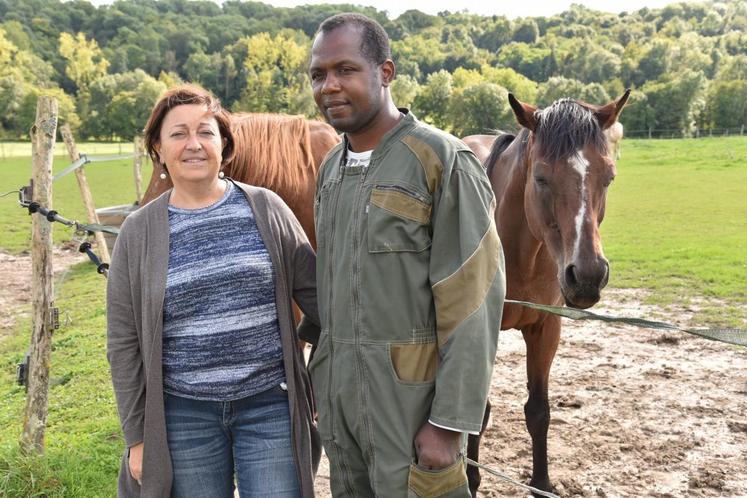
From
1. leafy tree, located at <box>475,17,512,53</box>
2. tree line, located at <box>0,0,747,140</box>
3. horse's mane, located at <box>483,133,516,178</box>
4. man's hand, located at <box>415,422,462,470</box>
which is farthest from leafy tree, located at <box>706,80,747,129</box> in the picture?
leafy tree, located at <box>475,17,512,53</box>

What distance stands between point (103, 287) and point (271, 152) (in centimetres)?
662

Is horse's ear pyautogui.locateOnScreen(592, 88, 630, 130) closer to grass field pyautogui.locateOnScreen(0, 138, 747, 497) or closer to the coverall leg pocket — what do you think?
the coverall leg pocket

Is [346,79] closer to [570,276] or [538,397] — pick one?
[570,276]

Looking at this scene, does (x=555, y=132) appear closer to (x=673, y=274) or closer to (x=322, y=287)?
(x=322, y=287)

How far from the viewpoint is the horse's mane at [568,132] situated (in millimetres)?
2486

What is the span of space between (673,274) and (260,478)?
26.7 feet

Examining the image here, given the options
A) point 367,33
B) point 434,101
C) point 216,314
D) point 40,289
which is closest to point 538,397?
point 216,314

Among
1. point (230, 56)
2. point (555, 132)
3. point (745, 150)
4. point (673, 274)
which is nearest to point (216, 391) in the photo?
point (555, 132)

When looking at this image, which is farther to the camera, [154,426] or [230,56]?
[230,56]

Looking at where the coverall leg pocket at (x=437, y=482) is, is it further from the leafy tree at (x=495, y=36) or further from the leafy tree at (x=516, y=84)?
the leafy tree at (x=495, y=36)

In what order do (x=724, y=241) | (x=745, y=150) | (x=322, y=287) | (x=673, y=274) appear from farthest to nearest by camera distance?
(x=745, y=150), (x=724, y=241), (x=673, y=274), (x=322, y=287)

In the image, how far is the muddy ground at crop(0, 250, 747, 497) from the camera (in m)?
3.41

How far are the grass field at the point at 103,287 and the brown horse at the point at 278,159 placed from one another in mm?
1743

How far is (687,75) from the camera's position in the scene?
172 ft
